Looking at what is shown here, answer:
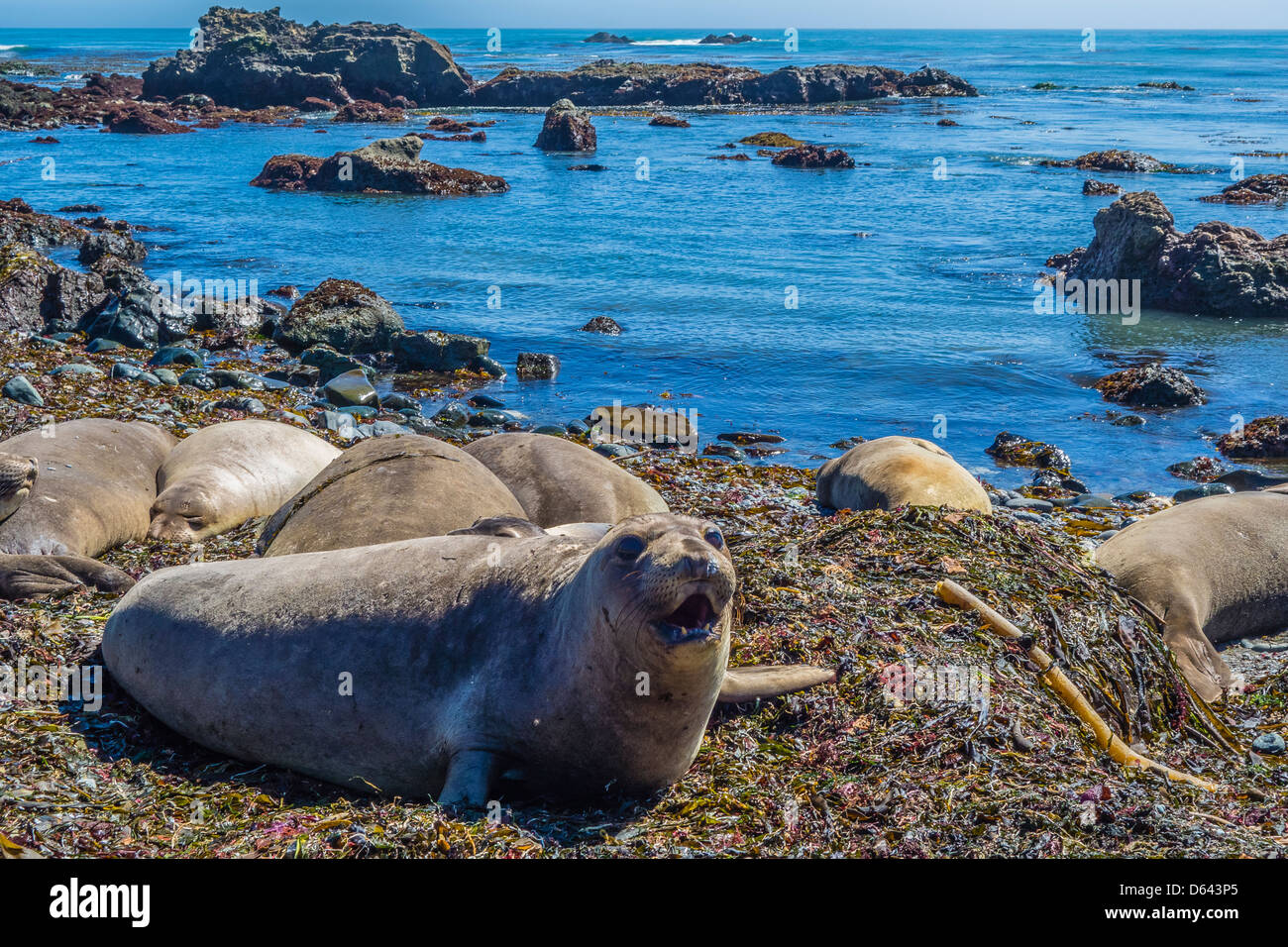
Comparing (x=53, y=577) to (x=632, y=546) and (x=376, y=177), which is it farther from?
(x=376, y=177)

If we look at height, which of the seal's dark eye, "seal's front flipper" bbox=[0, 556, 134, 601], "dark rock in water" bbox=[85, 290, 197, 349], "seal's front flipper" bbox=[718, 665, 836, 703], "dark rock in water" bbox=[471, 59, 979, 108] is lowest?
"seal's front flipper" bbox=[718, 665, 836, 703]

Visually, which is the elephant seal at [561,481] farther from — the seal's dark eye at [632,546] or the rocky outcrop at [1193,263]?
the rocky outcrop at [1193,263]

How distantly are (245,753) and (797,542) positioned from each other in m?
3.38

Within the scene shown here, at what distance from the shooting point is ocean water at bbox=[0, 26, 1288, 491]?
45.0 feet

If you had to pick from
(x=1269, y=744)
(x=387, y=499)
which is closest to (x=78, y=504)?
(x=387, y=499)

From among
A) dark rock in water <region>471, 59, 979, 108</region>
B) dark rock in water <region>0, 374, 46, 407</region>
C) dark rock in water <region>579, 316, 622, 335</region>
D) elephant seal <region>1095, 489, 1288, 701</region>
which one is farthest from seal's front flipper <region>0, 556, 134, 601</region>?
dark rock in water <region>471, 59, 979, 108</region>

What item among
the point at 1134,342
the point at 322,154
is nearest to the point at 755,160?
the point at 322,154

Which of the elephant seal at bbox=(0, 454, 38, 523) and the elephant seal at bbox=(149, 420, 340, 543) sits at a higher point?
the elephant seal at bbox=(0, 454, 38, 523)

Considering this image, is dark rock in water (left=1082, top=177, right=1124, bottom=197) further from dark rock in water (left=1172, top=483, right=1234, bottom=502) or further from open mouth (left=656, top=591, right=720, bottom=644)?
open mouth (left=656, top=591, right=720, bottom=644)

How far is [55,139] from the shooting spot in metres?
42.1

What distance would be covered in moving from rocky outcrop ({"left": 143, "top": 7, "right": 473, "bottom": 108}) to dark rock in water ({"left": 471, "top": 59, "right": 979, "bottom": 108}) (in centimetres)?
298

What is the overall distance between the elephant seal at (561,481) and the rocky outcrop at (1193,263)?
13730 millimetres

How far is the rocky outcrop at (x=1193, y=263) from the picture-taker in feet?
58.6
